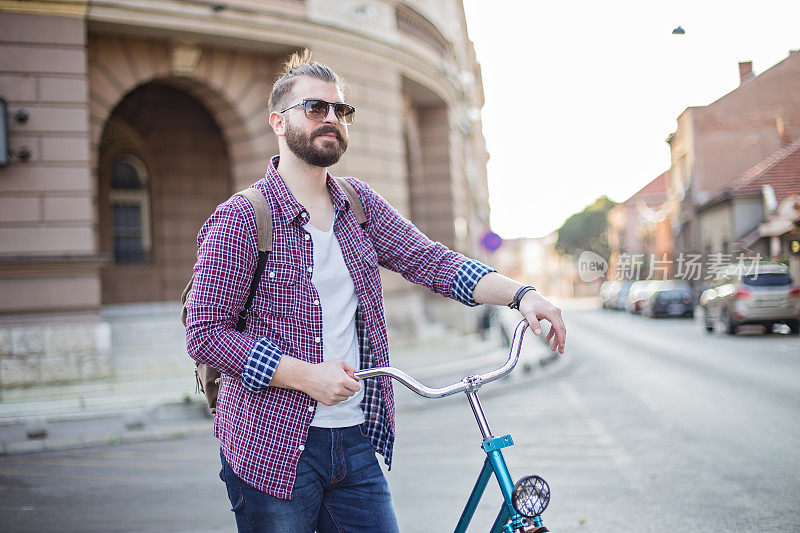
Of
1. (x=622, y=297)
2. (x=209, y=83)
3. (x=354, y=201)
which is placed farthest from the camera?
(x=622, y=297)

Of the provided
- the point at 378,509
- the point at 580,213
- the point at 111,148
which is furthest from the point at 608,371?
the point at 580,213

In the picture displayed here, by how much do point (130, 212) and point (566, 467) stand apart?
12.2m

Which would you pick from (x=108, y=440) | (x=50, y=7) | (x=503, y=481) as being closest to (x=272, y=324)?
(x=503, y=481)

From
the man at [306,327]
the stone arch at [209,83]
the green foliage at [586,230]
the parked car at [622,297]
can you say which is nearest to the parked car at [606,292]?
the parked car at [622,297]

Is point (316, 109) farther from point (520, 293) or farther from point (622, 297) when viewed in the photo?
point (622, 297)

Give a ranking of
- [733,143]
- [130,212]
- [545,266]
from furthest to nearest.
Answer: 1. [545,266]
2. [130,212]
3. [733,143]

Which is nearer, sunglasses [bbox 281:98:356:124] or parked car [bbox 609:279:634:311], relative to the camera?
sunglasses [bbox 281:98:356:124]

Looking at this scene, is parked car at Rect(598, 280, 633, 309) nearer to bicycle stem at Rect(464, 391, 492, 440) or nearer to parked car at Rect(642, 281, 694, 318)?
parked car at Rect(642, 281, 694, 318)

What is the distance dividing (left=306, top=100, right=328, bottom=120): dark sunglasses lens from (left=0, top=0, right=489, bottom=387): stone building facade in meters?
10.7

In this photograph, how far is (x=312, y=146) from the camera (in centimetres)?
236

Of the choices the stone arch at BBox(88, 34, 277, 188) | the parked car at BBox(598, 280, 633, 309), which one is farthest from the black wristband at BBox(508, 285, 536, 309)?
the parked car at BBox(598, 280, 633, 309)

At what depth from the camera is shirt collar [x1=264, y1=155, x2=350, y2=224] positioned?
230 centimetres

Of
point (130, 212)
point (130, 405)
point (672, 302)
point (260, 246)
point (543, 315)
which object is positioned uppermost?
point (130, 212)

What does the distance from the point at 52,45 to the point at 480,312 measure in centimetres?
1180
